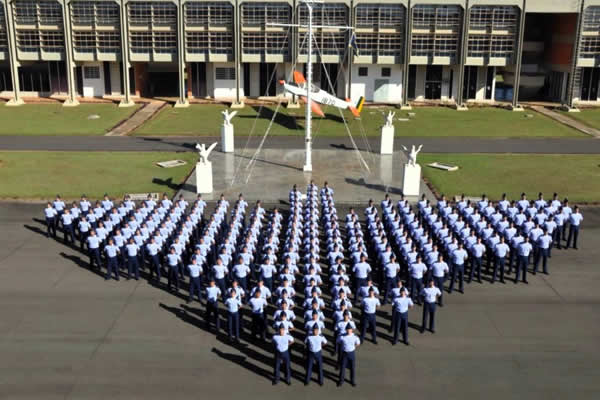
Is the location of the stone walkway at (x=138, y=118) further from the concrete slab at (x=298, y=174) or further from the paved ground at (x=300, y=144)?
the concrete slab at (x=298, y=174)

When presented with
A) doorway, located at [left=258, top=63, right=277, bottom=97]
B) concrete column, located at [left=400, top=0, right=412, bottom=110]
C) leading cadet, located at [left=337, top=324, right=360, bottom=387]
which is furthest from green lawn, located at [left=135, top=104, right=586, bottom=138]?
leading cadet, located at [left=337, top=324, right=360, bottom=387]

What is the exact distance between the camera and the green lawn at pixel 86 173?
100 ft

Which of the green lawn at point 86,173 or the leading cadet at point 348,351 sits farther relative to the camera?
the green lawn at point 86,173

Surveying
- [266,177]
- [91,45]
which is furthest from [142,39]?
[266,177]

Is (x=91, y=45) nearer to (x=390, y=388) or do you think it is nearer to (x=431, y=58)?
(x=431, y=58)

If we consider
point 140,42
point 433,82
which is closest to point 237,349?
point 140,42

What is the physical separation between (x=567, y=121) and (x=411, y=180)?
29802 millimetres

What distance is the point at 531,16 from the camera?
6606cm

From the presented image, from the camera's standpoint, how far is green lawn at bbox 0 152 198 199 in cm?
3052

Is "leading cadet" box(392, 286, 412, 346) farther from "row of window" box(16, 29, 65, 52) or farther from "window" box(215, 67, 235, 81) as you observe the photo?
"row of window" box(16, 29, 65, 52)

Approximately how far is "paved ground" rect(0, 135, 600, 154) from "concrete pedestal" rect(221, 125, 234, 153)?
194 centimetres

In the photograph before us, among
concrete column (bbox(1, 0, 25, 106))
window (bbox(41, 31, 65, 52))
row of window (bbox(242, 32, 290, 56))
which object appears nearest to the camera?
concrete column (bbox(1, 0, 25, 106))

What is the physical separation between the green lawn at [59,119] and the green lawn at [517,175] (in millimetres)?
26057

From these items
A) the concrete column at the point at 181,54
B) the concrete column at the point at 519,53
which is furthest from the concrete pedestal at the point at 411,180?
the concrete column at the point at 181,54
